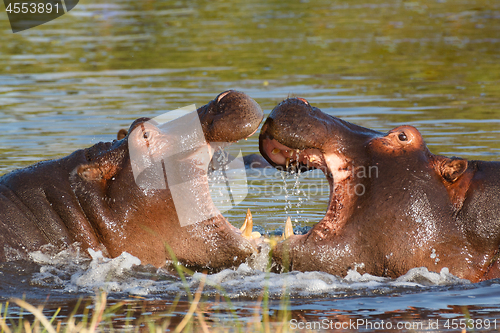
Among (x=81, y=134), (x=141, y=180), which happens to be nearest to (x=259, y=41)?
(x=81, y=134)

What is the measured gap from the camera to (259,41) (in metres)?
18.8

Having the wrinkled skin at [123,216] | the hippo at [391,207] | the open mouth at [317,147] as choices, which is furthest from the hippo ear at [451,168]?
the wrinkled skin at [123,216]

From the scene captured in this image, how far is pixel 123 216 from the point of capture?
16.4 ft

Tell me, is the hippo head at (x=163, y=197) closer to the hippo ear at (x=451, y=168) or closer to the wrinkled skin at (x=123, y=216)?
the wrinkled skin at (x=123, y=216)

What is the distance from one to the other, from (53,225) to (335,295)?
6.04 feet

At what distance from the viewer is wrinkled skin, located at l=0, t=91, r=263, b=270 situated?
5.01m

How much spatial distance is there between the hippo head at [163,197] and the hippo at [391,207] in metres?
0.33

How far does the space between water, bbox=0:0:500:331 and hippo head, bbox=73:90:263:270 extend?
0.46ft

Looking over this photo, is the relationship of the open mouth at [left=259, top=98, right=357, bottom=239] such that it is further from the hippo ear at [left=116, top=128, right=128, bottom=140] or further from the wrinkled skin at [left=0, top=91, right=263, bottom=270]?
the hippo ear at [left=116, top=128, right=128, bottom=140]

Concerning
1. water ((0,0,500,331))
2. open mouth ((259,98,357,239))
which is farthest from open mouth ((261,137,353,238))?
water ((0,0,500,331))

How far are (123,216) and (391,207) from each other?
1.68m

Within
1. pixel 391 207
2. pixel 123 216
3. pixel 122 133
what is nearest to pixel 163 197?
pixel 123 216

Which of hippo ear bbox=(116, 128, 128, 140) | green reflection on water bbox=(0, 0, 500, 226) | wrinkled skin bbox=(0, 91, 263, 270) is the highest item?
hippo ear bbox=(116, 128, 128, 140)

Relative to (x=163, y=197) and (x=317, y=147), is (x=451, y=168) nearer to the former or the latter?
(x=317, y=147)
